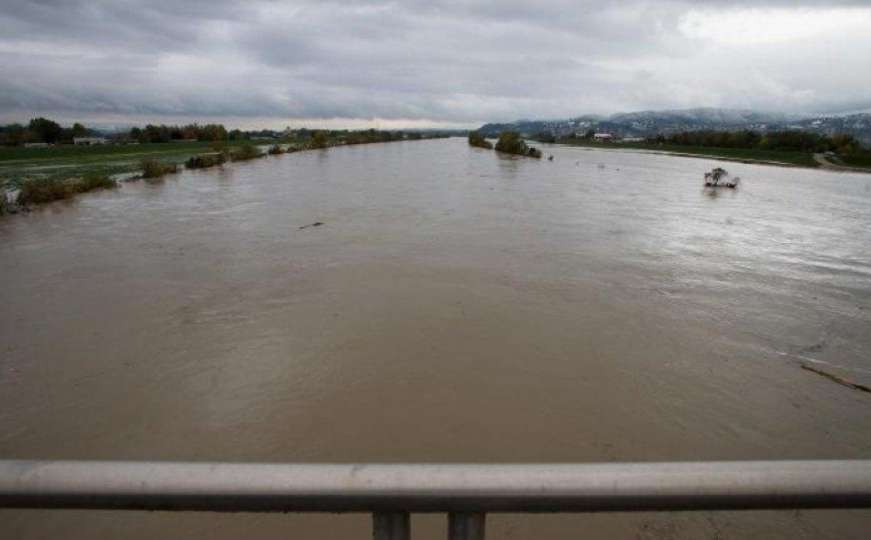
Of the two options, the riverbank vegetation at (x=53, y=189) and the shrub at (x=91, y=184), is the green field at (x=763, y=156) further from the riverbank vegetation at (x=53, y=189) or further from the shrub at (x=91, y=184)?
the riverbank vegetation at (x=53, y=189)

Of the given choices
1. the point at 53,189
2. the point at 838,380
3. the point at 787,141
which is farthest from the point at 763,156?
the point at 53,189

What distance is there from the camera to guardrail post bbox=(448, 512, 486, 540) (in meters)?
1.11

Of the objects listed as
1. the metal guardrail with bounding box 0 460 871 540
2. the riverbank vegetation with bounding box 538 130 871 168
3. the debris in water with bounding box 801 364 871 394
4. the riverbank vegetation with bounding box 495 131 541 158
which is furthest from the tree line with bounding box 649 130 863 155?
the metal guardrail with bounding box 0 460 871 540

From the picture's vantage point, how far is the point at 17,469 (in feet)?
3.31

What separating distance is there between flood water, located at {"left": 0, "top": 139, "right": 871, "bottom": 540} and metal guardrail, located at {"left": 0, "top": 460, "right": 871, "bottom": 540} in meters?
3.19

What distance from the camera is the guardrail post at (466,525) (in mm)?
1111

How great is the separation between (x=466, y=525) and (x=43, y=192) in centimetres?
2328

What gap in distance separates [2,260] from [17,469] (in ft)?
45.5

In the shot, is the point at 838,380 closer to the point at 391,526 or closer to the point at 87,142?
the point at 391,526

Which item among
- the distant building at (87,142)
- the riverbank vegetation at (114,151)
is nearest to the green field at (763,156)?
the riverbank vegetation at (114,151)

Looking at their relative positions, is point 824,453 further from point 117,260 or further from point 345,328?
point 117,260

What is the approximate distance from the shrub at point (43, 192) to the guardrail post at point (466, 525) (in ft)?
74.7

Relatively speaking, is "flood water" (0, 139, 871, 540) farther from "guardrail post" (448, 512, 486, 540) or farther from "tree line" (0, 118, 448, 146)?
"tree line" (0, 118, 448, 146)

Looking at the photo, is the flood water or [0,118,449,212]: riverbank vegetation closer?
the flood water
